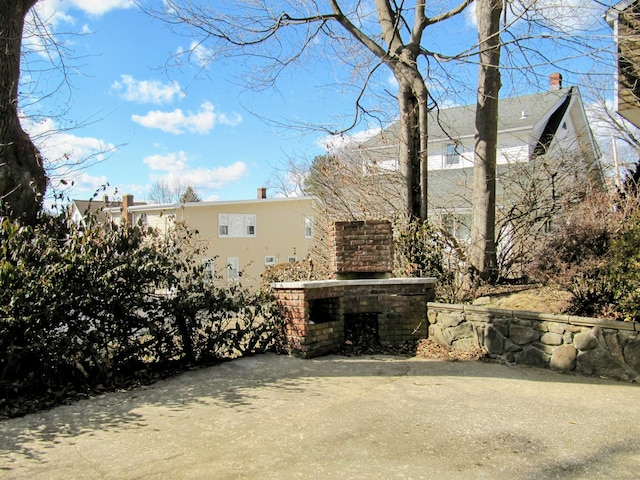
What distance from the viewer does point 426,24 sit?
8.53 metres

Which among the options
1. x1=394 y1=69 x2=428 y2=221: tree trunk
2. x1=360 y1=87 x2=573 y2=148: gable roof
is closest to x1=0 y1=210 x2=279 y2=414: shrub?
x1=394 y1=69 x2=428 y2=221: tree trunk

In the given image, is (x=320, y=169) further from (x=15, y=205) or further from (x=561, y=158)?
(x=15, y=205)

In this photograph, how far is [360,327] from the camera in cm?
659

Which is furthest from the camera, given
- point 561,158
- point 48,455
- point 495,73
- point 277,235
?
point 277,235

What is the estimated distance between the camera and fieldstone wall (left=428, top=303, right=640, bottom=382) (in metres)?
4.75

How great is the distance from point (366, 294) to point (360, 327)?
1.78 ft

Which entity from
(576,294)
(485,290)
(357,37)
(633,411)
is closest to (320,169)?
(357,37)

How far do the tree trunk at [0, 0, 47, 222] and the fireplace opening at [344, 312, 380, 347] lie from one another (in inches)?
161

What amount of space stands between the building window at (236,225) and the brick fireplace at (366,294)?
17.1 meters

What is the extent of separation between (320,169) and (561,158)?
5.06 metres

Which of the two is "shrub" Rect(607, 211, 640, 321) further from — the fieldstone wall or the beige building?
the beige building

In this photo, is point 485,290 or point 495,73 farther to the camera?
point 495,73

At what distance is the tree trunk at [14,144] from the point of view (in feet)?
15.7

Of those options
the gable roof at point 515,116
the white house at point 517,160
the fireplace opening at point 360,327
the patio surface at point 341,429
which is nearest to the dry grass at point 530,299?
the patio surface at point 341,429
